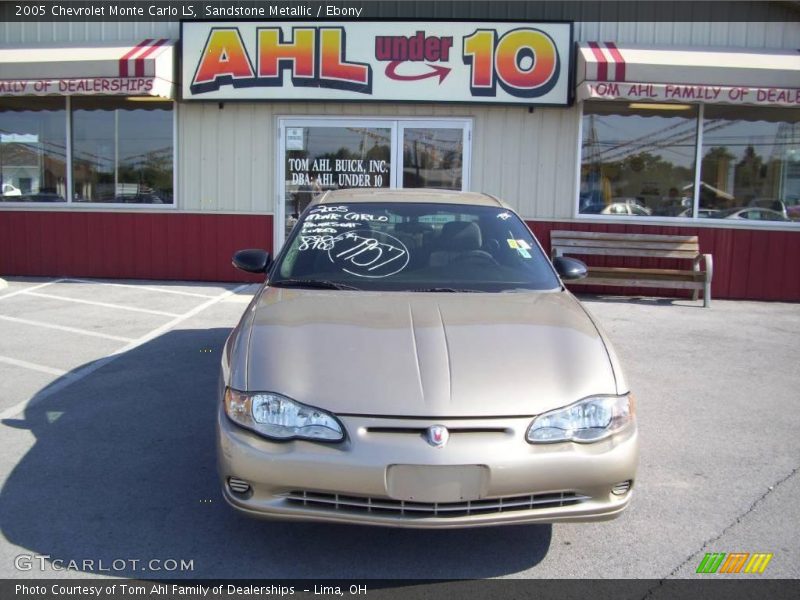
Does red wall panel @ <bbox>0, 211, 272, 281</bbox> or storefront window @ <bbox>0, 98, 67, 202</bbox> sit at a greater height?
storefront window @ <bbox>0, 98, 67, 202</bbox>

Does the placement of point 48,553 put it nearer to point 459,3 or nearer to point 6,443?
point 6,443

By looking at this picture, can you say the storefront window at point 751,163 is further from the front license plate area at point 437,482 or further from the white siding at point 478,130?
the front license plate area at point 437,482

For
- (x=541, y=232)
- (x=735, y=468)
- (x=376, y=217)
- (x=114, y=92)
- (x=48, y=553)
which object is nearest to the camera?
(x=48, y=553)

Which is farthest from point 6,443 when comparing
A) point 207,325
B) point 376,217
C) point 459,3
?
point 459,3

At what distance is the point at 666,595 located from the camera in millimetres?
3072

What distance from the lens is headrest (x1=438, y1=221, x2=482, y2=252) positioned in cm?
461

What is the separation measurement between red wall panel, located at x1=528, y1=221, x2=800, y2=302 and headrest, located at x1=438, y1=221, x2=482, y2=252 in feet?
20.7

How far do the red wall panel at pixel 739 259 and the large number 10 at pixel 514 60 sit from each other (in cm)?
200

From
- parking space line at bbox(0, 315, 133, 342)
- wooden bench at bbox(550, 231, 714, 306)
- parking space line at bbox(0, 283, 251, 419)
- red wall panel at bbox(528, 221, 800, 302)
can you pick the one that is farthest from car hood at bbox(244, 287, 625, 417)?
red wall panel at bbox(528, 221, 800, 302)

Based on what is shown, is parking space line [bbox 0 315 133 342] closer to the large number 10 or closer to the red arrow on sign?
the red arrow on sign

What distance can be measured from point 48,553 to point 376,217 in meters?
2.67

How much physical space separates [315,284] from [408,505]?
1.65 m

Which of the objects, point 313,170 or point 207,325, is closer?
point 207,325

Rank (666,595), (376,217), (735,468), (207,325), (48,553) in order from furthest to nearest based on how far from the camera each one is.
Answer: (207,325) < (376,217) < (735,468) < (48,553) < (666,595)
